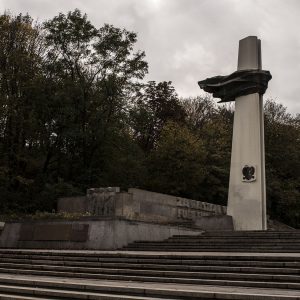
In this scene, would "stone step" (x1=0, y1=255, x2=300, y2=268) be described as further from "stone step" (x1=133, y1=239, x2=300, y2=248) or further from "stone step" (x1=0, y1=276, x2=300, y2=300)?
"stone step" (x1=133, y1=239, x2=300, y2=248)

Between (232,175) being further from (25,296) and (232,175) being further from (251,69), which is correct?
(25,296)

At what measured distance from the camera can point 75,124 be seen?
88.0ft

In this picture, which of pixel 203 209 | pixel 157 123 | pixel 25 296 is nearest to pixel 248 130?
pixel 203 209

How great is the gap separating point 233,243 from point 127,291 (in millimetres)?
6903

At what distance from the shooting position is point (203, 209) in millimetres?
25562

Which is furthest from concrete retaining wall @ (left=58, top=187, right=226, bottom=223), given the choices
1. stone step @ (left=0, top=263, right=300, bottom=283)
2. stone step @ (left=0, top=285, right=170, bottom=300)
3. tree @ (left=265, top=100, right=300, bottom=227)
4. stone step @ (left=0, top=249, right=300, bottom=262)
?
tree @ (left=265, top=100, right=300, bottom=227)

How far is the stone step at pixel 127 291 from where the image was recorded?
21.9 ft

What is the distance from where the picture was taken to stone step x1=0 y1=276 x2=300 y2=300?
21.9ft

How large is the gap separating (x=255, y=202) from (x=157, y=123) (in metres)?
20.2

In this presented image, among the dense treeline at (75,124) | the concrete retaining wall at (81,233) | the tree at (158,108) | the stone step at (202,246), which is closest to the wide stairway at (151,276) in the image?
the stone step at (202,246)

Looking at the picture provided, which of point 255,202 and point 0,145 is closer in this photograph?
point 255,202

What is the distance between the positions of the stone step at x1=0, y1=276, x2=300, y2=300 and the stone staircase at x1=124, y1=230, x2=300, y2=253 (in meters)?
5.24

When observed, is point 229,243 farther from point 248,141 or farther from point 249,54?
point 249,54

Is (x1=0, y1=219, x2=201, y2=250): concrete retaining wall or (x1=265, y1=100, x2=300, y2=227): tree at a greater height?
(x1=265, y1=100, x2=300, y2=227): tree
